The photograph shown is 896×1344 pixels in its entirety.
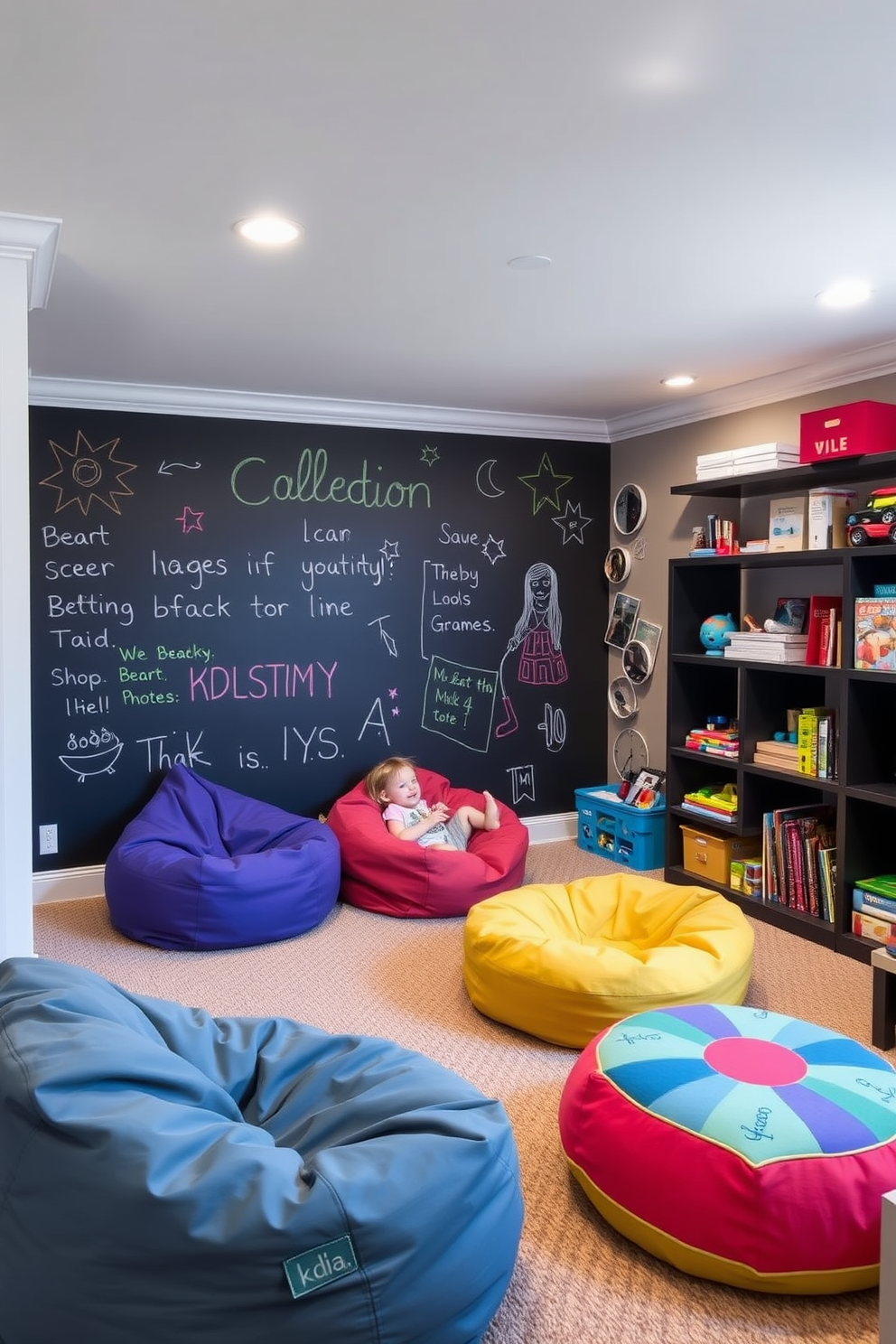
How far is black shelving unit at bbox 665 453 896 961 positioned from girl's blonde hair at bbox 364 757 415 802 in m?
1.29

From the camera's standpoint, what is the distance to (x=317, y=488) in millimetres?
4836

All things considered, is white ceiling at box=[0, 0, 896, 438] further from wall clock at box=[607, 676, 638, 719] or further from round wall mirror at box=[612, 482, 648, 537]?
wall clock at box=[607, 676, 638, 719]

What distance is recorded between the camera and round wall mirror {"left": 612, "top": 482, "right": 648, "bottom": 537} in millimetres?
5238

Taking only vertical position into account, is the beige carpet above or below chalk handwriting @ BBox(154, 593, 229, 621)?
below

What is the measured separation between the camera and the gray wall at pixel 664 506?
14.9 ft

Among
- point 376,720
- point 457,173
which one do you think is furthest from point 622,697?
point 457,173

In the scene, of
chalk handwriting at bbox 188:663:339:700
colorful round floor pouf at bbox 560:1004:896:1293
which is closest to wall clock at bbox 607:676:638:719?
chalk handwriting at bbox 188:663:339:700

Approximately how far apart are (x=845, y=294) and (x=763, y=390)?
4.19 feet

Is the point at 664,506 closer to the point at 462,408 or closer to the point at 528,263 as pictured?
the point at 462,408

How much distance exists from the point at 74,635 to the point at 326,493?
1.39 meters

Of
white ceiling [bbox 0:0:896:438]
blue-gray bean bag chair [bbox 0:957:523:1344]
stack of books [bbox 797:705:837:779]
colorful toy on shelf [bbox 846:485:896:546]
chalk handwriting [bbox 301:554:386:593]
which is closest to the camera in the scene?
Answer: blue-gray bean bag chair [bbox 0:957:523:1344]

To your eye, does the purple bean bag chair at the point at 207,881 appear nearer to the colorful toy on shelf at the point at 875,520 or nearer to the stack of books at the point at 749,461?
the stack of books at the point at 749,461

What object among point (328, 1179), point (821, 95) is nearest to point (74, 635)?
point (328, 1179)

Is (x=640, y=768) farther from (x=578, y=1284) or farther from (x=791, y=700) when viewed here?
(x=578, y=1284)
